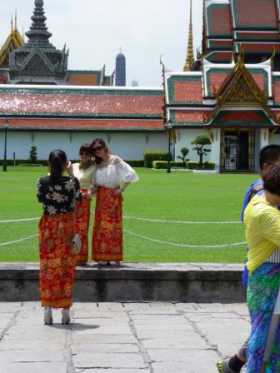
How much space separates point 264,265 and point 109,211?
14.8 ft

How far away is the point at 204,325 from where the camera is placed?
24.9ft

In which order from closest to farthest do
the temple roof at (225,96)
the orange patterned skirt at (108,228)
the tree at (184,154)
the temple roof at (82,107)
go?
the orange patterned skirt at (108,228)
the temple roof at (225,96)
the tree at (184,154)
the temple roof at (82,107)

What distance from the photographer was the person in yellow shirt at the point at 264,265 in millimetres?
4789

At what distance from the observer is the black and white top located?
300 inches

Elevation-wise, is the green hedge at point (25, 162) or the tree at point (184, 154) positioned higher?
the tree at point (184, 154)

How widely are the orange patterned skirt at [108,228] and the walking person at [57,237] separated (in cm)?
166

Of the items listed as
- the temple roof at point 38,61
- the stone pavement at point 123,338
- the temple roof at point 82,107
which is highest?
the temple roof at point 38,61

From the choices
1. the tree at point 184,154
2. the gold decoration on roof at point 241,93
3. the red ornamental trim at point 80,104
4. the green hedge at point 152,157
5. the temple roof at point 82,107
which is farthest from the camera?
the red ornamental trim at point 80,104

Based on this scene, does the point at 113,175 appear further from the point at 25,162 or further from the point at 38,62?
the point at 38,62

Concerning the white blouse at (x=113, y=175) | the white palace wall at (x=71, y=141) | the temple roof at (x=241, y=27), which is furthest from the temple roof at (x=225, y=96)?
the white blouse at (x=113, y=175)

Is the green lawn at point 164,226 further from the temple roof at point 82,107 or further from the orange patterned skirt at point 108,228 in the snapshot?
the temple roof at point 82,107

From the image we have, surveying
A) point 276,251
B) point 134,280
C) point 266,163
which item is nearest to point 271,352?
point 276,251

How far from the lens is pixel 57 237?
7.61 metres

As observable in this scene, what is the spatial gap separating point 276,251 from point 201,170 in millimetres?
41584
